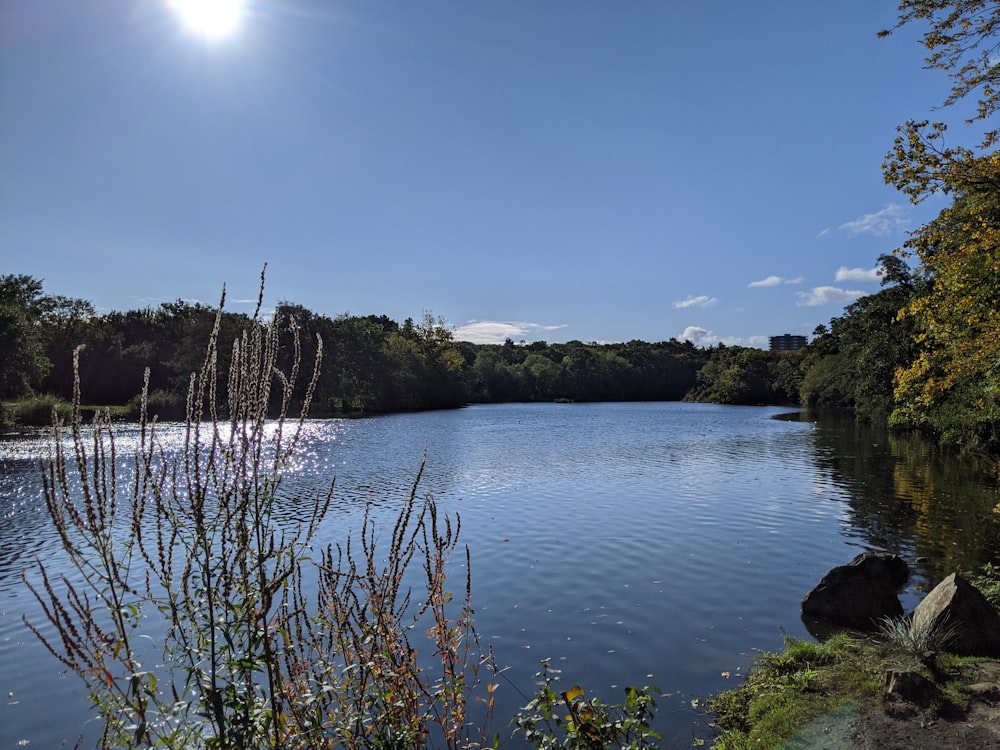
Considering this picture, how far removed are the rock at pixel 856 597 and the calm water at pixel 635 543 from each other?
505 mm

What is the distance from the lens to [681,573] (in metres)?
11.9

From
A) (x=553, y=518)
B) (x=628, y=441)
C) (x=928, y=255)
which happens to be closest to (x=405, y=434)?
(x=628, y=441)

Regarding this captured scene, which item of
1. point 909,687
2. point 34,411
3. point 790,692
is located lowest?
point 790,692

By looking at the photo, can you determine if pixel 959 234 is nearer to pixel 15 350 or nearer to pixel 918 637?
pixel 918 637

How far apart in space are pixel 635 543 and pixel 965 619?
7023 millimetres

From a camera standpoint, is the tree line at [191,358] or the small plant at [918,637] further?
the tree line at [191,358]

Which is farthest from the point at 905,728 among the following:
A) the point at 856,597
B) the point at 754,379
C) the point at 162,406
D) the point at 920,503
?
the point at 754,379

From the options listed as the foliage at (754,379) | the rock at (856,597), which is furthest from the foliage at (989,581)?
the foliage at (754,379)

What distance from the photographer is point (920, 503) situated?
59.5 ft

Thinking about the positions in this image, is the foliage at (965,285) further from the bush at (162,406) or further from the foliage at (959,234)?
the bush at (162,406)

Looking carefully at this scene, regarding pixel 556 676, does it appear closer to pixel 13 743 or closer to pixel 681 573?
pixel 681 573

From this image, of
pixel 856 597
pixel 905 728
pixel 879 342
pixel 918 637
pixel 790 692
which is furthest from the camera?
pixel 879 342

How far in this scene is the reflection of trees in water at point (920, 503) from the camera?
1308 cm

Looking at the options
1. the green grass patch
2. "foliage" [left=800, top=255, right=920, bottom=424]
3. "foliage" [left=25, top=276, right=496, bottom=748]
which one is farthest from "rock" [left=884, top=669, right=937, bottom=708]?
"foliage" [left=800, top=255, right=920, bottom=424]
